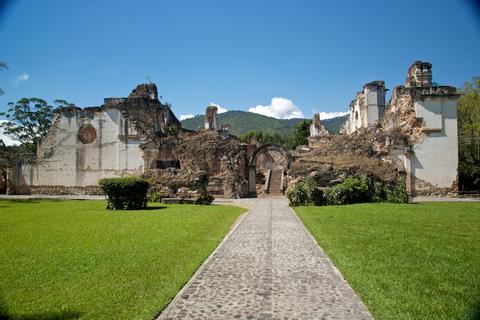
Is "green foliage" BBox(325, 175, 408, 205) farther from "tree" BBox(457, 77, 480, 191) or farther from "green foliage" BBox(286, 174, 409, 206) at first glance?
"tree" BBox(457, 77, 480, 191)

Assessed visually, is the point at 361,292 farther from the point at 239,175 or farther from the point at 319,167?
the point at 239,175

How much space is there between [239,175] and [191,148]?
4434mm

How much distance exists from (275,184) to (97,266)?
2700cm

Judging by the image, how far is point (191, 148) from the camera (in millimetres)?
27859

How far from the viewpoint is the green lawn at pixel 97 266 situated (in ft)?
14.0

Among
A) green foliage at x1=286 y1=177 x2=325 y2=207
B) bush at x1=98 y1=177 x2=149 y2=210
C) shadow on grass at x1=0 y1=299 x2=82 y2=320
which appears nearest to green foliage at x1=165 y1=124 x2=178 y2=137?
bush at x1=98 y1=177 x2=149 y2=210

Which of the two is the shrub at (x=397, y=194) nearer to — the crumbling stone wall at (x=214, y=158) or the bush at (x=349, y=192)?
the bush at (x=349, y=192)

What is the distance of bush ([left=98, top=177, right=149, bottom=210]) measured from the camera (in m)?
16.2

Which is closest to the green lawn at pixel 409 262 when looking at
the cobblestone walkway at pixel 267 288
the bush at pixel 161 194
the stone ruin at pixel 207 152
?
the cobblestone walkway at pixel 267 288

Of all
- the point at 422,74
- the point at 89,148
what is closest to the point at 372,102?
the point at 422,74

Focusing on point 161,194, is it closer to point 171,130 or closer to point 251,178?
point 251,178

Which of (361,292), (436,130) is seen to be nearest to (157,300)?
(361,292)

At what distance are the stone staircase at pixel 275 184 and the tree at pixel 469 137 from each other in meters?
14.0

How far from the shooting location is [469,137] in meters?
29.3
